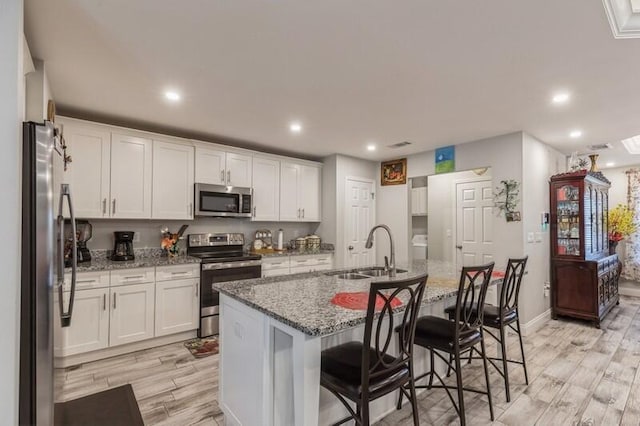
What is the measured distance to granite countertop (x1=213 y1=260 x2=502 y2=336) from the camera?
1.44 meters

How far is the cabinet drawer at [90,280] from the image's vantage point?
2932mm

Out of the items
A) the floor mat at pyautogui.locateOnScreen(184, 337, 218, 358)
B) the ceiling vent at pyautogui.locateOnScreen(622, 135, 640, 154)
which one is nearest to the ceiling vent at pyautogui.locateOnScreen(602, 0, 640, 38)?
the ceiling vent at pyautogui.locateOnScreen(622, 135, 640, 154)

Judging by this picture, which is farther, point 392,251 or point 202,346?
point 202,346

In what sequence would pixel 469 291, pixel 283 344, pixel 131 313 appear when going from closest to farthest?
pixel 283 344 → pixel 469 291 → pixel 131 313

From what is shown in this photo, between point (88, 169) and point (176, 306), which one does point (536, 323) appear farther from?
point (88, 169)

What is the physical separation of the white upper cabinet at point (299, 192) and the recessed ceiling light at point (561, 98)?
3.23 m

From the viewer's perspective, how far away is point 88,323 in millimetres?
3010

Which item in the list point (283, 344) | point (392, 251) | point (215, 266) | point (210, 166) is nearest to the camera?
point (283, 344)

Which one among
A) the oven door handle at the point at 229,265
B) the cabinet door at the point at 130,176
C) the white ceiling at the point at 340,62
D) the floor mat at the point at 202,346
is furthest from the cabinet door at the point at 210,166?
the floor mat at the point at 202,346

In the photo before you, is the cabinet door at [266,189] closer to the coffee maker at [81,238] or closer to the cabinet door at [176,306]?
the cabinet door at [176,306]

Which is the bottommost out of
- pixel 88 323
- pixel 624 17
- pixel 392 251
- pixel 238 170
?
pixel 88 323

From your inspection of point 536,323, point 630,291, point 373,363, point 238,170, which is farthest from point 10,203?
point 630,291

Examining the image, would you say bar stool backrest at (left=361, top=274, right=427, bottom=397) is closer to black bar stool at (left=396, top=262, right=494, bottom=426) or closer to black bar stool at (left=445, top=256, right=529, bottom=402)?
black bar stool at (left=396, top=262, right=494, bottom=426)

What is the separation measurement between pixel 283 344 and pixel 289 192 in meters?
3.35
